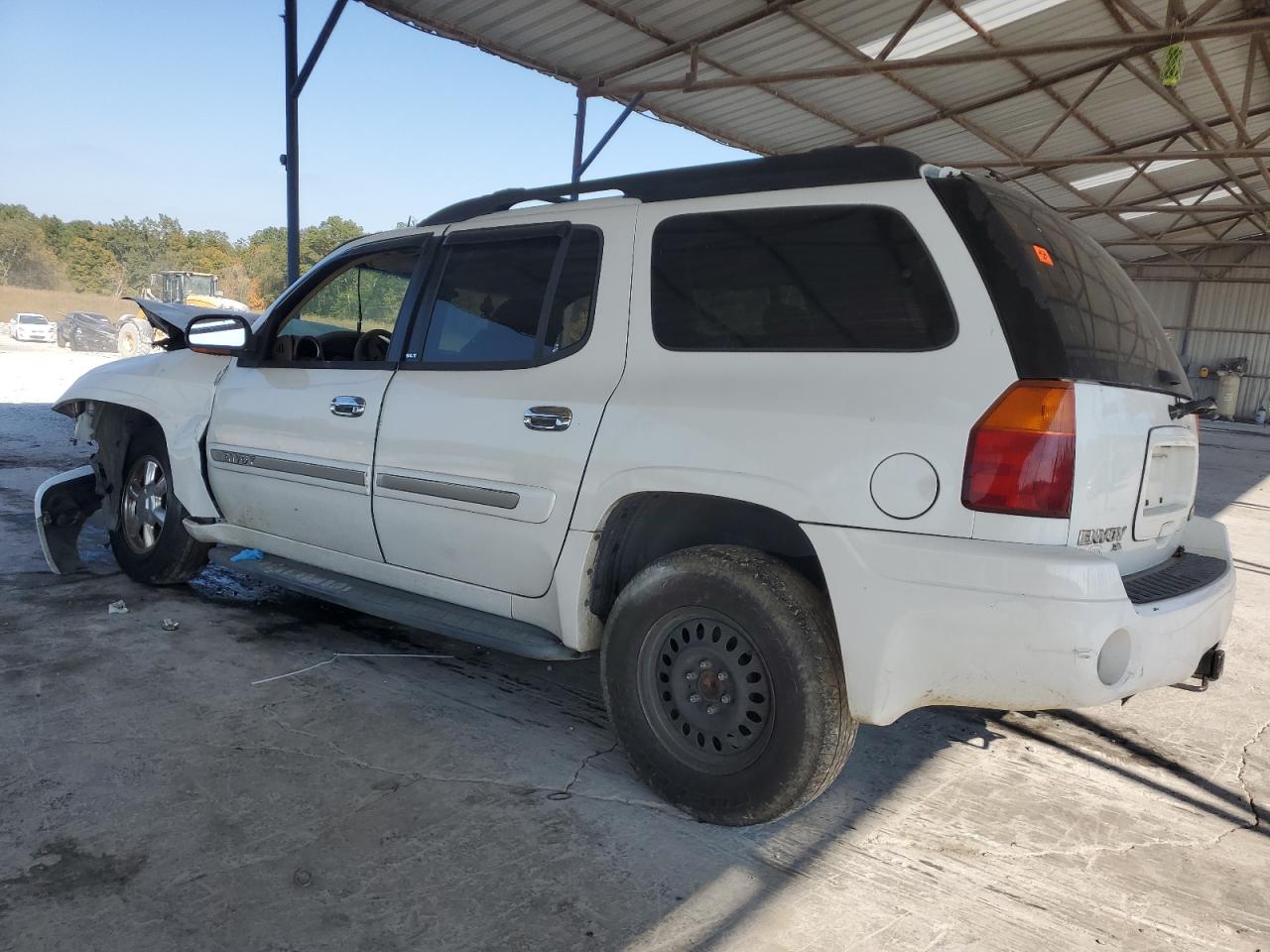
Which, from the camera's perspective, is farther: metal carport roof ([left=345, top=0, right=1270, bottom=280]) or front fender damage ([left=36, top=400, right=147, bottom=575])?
metal carport roof ([left=345, top=0, right=1270, bottom=280])

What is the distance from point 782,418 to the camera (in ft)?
7.90

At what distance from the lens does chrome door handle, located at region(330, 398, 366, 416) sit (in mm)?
3512

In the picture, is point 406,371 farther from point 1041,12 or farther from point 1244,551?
point 1041,12

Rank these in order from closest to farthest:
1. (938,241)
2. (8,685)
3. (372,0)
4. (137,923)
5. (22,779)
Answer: (137,923), (938,241), (22,779), (8,685), (372,0)

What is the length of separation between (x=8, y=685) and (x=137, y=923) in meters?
1.77

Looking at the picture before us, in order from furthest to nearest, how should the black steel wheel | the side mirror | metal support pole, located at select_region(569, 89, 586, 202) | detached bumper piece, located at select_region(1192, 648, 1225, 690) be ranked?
metal support pole, located at select_region(569, 89, 586, 202) < the side mirror < detached bumper piece, located at select_region(1192, 648, 1225, 690) < the black steel wheel

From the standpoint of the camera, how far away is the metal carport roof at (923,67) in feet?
31.8

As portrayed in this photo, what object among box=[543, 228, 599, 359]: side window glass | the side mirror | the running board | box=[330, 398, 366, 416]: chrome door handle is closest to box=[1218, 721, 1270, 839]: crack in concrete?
the running board

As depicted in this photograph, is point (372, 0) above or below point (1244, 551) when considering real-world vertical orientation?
above

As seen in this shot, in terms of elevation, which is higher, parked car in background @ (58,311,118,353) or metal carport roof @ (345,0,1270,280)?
metal carport roof @ (345,0,1270,280)

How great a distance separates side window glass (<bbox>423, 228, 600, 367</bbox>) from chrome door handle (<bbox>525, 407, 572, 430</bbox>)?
8.3 inches

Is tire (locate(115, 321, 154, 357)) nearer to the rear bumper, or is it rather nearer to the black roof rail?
the black roof rail

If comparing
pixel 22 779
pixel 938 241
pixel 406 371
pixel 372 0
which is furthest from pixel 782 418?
pixel 372 0

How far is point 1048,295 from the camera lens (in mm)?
2281
